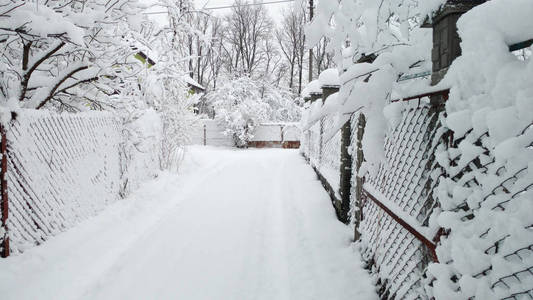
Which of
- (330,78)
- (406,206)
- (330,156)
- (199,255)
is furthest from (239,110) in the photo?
(406,206)

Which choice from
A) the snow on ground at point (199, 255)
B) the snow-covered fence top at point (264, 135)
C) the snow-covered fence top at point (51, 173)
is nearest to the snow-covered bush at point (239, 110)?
the snow-covered fence top at point (264, 135)

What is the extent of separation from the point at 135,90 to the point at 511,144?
23.9 ft

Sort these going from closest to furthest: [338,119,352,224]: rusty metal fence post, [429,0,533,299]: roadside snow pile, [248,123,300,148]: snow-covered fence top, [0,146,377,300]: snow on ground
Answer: [429,0,533,299]: roadside snow pile < [0,146,377,300]: snow on ground < [338,119,352,224]: rusty metal fence post < [248,123,300,148]: snow-covered fence top

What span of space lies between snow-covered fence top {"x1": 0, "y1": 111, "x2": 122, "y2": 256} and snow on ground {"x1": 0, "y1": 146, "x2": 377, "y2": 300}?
0.25 meters

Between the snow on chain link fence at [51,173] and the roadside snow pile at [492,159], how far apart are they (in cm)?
463

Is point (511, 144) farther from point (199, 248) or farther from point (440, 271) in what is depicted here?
point (199, 248)

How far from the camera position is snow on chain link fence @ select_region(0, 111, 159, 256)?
151 inches

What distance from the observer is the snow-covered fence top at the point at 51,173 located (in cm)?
384

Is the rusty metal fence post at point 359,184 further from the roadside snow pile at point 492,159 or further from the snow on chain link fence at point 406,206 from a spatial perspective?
the roadside snow pile at point 492,159

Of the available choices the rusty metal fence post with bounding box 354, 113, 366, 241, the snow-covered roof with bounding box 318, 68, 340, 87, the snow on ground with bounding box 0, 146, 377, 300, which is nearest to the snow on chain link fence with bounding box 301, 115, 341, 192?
the snow on ground with bounding box 0, 146, 377, 300

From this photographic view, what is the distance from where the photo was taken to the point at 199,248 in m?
4.27

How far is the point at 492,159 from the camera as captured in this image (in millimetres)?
1393

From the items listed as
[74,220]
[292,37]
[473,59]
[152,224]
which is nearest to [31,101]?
[74,220]

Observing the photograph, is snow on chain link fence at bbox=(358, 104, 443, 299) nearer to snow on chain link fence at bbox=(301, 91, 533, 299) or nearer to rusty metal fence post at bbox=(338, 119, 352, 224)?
snow on chain link fence at bbox=(301, 91, 533, 299)
